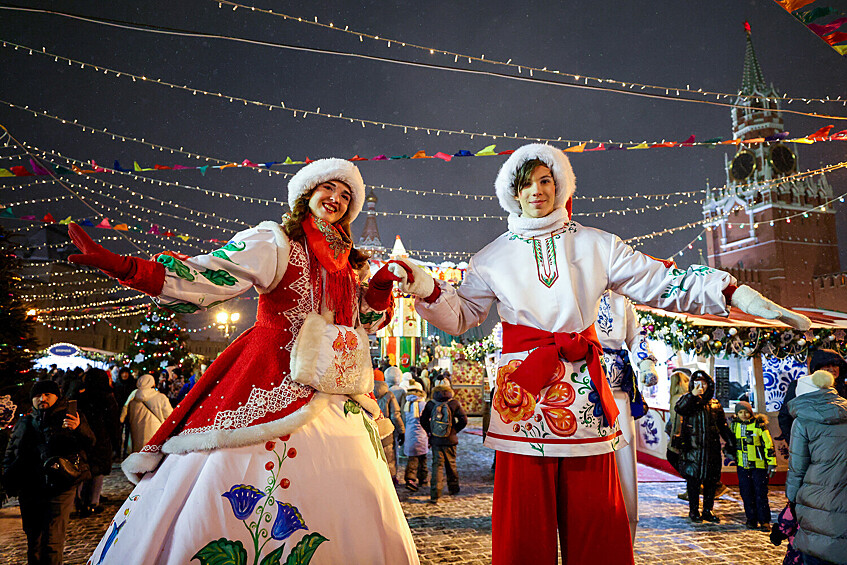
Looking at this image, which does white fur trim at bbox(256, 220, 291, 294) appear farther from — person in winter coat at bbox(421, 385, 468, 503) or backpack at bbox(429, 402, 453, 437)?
backpack at bbox(429, 402, 453, 437)

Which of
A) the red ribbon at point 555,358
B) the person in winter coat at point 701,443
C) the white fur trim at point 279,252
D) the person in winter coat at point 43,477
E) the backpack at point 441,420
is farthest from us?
the backpack at point 441,420

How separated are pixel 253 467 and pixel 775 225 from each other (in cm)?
5094

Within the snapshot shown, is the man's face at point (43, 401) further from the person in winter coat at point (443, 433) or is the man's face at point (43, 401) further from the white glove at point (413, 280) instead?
the person in winter coat at point (443, 433)

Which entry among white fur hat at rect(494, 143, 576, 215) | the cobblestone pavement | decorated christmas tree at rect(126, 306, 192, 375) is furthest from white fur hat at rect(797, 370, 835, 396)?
decorated christmas tree at rect(126, 306, 192, 375)

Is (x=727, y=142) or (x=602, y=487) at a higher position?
(x=727, y=142)

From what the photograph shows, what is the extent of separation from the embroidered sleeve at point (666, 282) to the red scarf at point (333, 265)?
4.37 ft

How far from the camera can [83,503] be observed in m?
6.58

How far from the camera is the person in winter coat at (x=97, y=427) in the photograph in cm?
650

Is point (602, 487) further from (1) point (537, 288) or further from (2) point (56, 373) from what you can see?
(2) point (56, 373)

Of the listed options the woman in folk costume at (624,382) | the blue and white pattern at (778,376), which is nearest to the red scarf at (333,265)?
the woman in folk costume at (624,382)

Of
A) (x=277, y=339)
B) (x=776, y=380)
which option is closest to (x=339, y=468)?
(x=277, y=339)

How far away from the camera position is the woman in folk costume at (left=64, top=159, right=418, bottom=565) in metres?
1.96

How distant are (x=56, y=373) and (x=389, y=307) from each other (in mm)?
15605

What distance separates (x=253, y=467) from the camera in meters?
2.07
